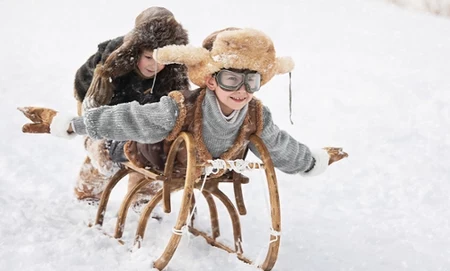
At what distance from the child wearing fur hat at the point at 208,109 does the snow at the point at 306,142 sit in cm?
41

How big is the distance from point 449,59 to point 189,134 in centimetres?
448

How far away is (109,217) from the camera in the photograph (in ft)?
11.4

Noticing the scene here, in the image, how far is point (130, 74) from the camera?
3.27 meters

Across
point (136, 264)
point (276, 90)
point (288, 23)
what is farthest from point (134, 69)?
point (288, 23)

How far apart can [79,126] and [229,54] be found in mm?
729

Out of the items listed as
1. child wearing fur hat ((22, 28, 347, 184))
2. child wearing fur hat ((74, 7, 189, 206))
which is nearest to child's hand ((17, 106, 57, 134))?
child wearing fur hat ((22, 28, 347, 184))

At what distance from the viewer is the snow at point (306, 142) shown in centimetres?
301

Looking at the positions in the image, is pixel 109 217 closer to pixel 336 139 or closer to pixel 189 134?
pixel 189 134

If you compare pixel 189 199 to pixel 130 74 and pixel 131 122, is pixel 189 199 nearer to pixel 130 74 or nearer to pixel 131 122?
pixel 131 122

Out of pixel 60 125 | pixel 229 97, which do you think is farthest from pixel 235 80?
pixel 60 125

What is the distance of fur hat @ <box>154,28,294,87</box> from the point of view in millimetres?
2479

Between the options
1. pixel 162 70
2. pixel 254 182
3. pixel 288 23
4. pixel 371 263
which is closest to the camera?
pixel 371 263

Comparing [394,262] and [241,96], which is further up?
[241,96]

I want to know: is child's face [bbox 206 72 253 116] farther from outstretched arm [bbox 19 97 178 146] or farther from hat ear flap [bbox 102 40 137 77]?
hat ear flap [bbox 102 40 137 77]
